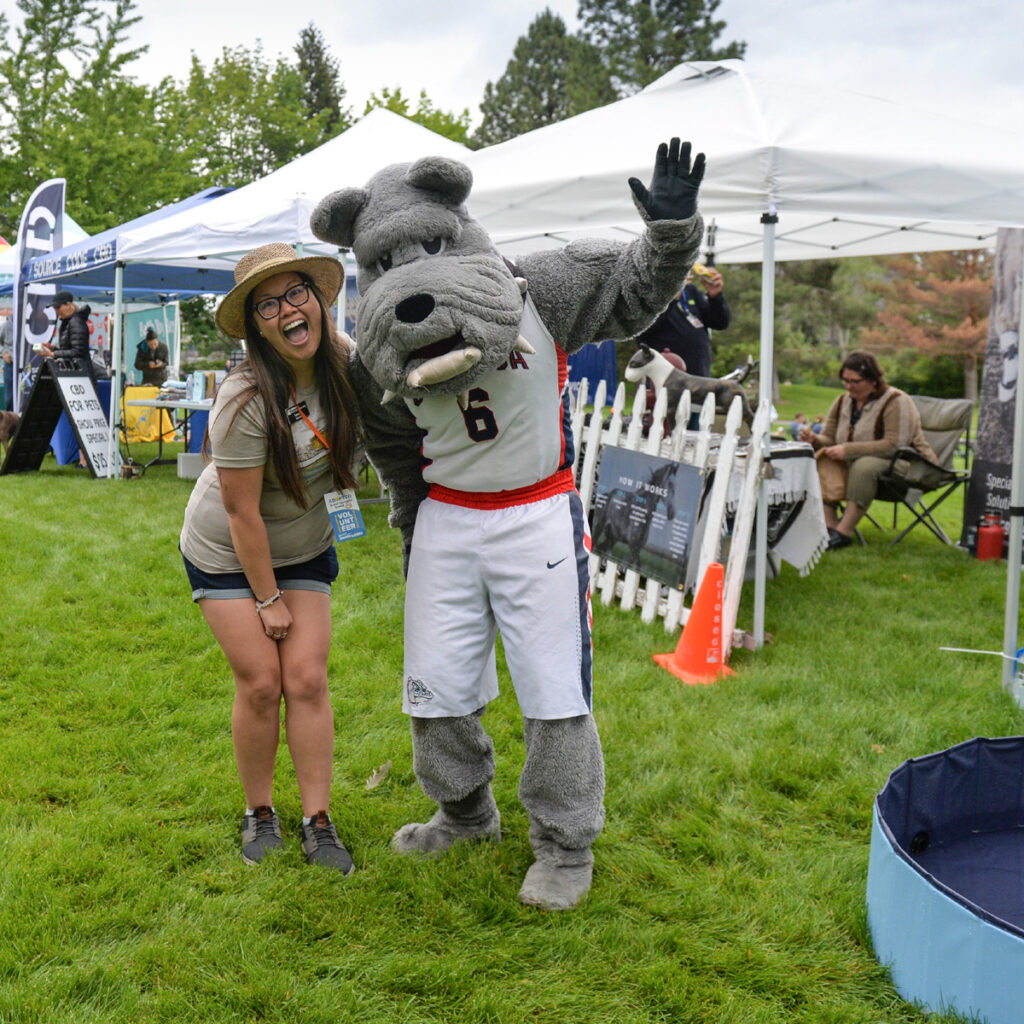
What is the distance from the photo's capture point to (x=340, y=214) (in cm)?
260

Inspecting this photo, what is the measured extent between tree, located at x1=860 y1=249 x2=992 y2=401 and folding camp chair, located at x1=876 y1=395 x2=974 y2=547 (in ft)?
75.8

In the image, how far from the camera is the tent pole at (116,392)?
10.3 m

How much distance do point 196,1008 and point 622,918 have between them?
3.74ft

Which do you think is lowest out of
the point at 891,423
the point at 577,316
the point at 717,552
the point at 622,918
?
the point at 622,918

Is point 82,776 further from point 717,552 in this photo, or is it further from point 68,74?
point 68,74

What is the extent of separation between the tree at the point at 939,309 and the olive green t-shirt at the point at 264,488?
29.8 m

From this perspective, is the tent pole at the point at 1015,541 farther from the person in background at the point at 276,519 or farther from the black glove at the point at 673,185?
the person in background at the point at 276,519

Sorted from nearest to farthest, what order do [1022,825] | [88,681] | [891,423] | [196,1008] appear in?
[196,1008] → [1022,825] → [88,681] → [891,423]

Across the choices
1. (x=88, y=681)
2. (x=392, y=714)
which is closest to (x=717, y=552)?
(x=392, y=714)

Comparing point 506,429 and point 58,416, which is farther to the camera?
point 58,416

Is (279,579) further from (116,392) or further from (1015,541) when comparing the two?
(116,392)

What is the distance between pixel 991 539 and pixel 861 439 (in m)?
1.26

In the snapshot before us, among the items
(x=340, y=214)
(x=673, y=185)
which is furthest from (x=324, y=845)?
(x=673, y=185)

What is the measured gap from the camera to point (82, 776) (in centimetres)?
347
